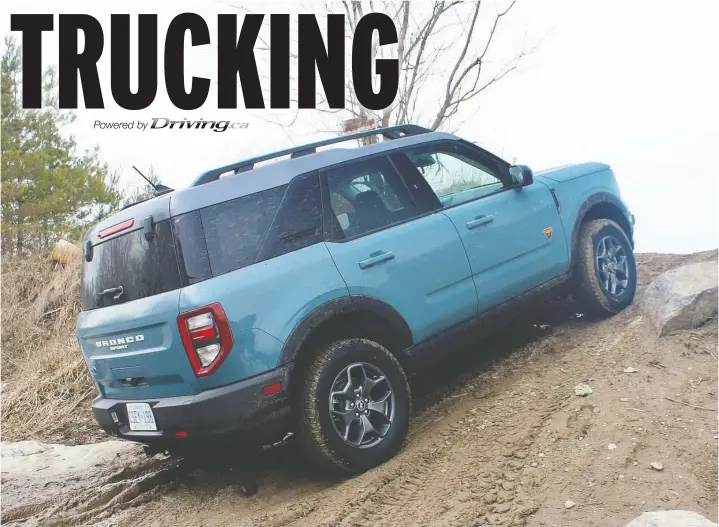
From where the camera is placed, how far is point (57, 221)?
21.2 metres

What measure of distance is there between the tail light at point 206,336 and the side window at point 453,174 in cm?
197

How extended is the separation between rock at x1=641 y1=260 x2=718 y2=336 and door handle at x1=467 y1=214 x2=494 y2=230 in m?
1.59

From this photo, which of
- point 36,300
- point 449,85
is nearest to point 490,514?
point 36,300

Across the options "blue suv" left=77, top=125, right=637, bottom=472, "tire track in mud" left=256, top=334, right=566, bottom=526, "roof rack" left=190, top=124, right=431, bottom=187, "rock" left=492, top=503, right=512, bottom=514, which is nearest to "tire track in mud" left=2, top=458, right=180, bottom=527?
"blue suv" left=77, top=125, right=637, bottom=472

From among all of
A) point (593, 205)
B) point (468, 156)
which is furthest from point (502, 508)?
point (593, 205)

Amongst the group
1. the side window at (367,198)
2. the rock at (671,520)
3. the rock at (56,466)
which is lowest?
the rock at (56,466)

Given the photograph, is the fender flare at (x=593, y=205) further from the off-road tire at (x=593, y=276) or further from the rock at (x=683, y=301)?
the rock at (x=683, y=301)

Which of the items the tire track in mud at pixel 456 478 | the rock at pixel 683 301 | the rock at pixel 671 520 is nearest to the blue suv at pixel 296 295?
the tire track in mud at pixel 456 478

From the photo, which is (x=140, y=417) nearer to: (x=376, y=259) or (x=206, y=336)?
(x=206, y=336)

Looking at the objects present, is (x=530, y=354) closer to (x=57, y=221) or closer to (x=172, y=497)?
(x=172, y=497)

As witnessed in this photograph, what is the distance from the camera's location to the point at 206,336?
11.7ft

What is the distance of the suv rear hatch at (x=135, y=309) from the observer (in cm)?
365

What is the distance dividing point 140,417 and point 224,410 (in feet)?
2.07

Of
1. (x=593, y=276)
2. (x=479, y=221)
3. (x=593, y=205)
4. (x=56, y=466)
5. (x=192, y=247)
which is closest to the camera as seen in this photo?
(x=192, y=247)
